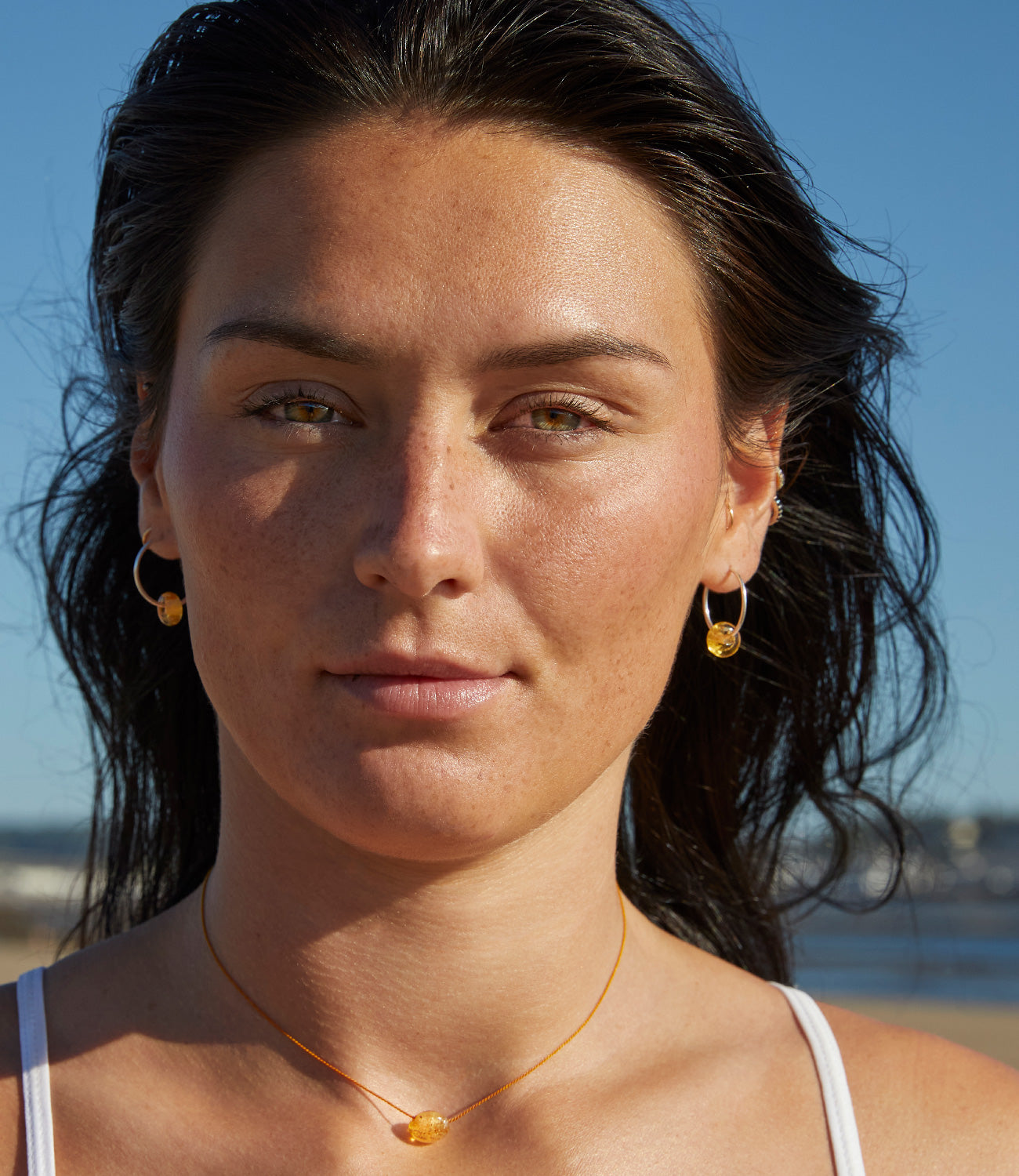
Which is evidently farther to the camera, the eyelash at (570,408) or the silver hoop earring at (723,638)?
the silver hoop earring at (723,638)

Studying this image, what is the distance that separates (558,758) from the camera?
192 centimetres

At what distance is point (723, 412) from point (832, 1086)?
1232 millimetres

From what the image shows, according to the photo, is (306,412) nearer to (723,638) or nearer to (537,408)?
(537,408)

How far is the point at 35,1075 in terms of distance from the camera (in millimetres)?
2033

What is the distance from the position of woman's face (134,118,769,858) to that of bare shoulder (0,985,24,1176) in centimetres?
62

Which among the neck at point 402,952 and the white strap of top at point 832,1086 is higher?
the neck at point 402,952

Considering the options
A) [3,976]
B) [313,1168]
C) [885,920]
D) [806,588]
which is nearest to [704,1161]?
[313,1168]

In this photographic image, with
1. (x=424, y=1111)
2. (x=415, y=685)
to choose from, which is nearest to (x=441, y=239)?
(x=415, y=685)

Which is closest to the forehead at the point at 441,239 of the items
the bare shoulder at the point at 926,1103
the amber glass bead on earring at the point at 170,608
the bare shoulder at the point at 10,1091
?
the amber glass bead on earring at the point at 170,608

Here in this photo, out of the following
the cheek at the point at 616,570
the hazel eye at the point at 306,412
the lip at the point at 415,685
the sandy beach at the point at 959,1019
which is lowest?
the sandy beach at the point at 959,1019

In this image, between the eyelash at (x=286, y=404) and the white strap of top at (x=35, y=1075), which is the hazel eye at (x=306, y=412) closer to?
the eyelash at (x=286, y=404)

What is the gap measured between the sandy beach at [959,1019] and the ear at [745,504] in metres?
7.99

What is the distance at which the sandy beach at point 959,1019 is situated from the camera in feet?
32.0

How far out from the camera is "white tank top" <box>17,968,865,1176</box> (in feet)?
6.46
